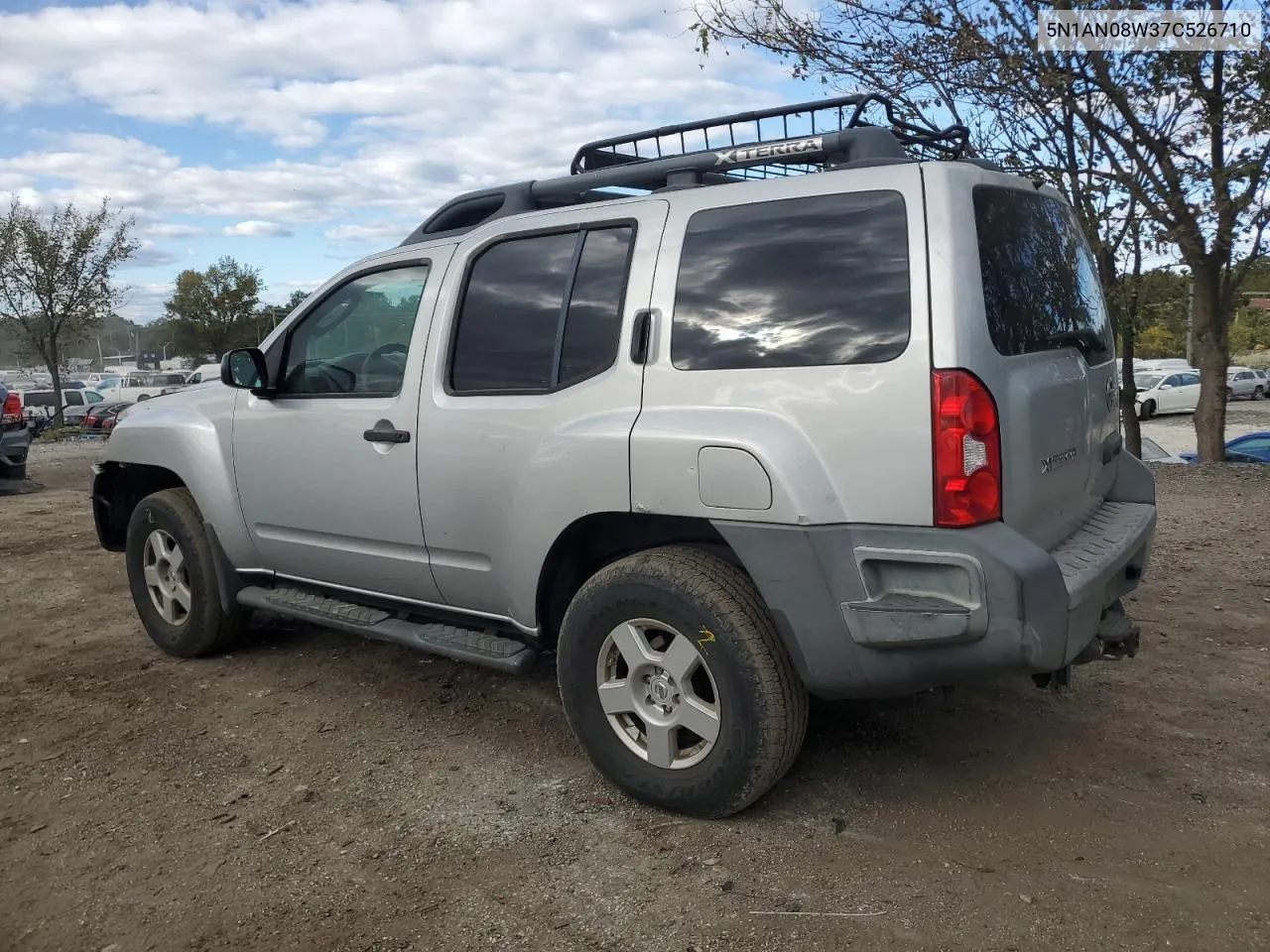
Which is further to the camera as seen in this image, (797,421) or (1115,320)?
(1115,320)

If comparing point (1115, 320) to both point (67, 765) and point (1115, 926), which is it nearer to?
point (1115, 926)

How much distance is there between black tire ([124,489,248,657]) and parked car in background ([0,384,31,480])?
27.2 ft

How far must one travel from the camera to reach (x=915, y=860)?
2963 mm

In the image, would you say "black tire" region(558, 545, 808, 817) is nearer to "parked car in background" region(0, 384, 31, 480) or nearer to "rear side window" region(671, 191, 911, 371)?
"rear side window" region(671, 191, 911, 371)

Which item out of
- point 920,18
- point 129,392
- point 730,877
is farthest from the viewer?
point 129,392

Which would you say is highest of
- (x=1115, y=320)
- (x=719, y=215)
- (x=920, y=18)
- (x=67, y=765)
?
(x=920, y=18)

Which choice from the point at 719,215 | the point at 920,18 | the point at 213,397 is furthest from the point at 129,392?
the point at 719,215

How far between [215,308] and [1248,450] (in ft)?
153

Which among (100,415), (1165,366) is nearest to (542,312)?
(100,415)

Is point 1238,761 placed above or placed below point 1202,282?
below

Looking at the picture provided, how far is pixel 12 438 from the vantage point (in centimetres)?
1205

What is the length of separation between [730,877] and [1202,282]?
37.3ft

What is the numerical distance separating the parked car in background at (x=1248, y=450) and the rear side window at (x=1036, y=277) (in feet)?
35.3

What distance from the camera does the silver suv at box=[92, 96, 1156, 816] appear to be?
111 inches
